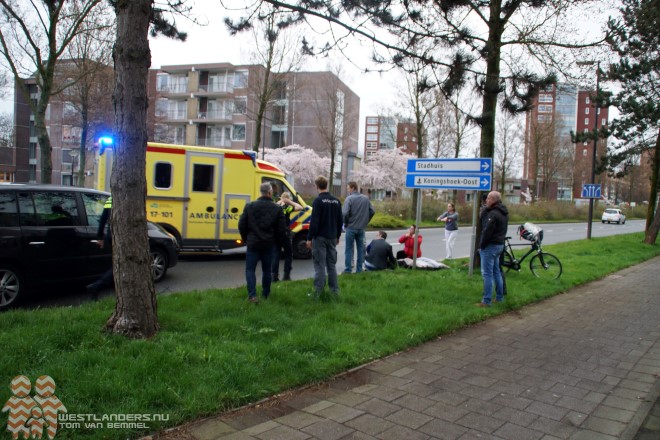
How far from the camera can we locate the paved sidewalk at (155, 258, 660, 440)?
3467 millimetres

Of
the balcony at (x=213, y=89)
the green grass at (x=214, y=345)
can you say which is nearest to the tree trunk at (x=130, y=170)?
the green grass at (x=214, y=345)

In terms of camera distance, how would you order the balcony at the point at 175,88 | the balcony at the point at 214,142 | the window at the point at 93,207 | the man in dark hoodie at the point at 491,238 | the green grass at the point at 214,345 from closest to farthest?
the green grass at the point at 214,345 → the man in dark hoodie at the point at 491,238 → the window at the point at 93,207 → the balcony at the point at 214,142 → the balcony at the point at 175,88

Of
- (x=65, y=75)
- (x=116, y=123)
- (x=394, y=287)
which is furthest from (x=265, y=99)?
(x=116, y=123)

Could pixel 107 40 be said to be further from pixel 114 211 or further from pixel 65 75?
pixel 114 211

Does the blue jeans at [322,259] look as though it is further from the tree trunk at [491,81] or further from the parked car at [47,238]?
the parked car at [47,238]

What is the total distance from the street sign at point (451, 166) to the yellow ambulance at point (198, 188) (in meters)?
3.87

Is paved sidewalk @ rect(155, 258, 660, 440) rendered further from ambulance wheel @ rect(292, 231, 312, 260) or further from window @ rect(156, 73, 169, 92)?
window @ rect(156, 73, 169, 92)

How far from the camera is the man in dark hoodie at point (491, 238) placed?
7.41 meters

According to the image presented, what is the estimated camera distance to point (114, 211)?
4.79m

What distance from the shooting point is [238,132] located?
55469 millimetres

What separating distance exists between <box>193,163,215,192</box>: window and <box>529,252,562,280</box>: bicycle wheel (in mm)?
7586

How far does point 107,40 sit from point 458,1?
14.9m

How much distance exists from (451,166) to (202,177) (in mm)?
5724

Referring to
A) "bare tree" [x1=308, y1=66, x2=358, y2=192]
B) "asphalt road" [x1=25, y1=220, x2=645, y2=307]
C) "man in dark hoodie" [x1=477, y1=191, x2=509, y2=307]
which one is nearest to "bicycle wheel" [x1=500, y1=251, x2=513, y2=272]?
"man in dark hoodie" [x1=477, y1=191, x2=509, y2=307]
